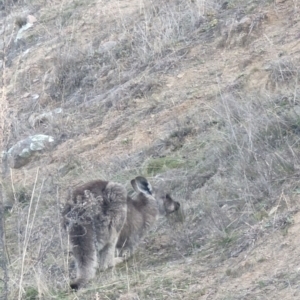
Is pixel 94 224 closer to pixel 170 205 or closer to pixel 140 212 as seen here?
pixel 140 212

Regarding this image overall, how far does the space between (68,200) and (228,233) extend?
1355 millimetres

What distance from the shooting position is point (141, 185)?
8.69 m

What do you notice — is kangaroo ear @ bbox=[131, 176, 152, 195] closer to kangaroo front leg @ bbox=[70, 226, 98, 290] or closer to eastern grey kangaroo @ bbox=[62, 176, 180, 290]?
eastern grey kangaroo @ bbox=[62, 176, 180, 290]

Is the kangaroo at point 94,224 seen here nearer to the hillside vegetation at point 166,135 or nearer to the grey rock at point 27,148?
the hillside vegetation at point 166,135

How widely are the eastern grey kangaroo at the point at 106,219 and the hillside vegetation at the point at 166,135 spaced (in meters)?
0.13

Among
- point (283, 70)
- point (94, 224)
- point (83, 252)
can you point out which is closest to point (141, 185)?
point (94, 224)

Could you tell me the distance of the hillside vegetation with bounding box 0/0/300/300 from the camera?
6.63 metres

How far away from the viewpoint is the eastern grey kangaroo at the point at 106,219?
727 centimetres

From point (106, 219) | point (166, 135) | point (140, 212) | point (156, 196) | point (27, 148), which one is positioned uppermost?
point (106, 219)

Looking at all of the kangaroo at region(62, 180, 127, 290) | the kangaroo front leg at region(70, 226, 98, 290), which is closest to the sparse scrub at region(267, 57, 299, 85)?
the kangaroo at region(62, 180, 127, 290)

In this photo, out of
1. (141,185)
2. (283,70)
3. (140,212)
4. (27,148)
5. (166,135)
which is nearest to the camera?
(140,212)

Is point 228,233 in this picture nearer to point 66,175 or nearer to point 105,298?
point 105,298

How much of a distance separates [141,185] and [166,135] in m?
2.32

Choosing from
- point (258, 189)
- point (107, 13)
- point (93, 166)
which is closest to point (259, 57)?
point (93, 166)
